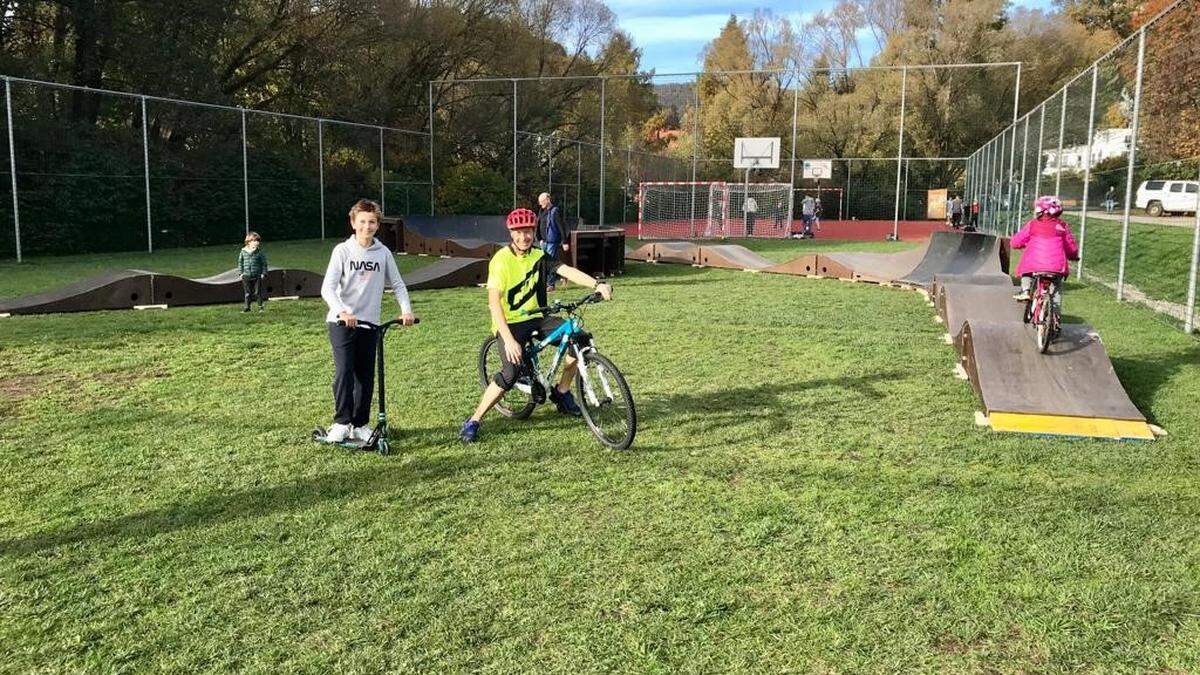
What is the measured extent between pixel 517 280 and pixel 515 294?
0.31 ft

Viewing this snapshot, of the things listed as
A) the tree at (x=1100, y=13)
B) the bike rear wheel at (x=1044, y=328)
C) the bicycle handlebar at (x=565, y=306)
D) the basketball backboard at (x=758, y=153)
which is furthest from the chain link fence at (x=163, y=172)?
the tree at (x=1100, y=13)

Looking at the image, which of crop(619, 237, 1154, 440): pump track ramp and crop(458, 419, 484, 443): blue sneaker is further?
crop(619, 237, 1154, 440): pump track ramp

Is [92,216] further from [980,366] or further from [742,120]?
[742,120]

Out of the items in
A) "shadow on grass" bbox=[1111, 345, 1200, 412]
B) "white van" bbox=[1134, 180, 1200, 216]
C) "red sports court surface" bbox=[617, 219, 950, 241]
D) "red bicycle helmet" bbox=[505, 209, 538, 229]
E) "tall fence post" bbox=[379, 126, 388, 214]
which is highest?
"tall fence post" bbox=[379, 126, 388, 214]

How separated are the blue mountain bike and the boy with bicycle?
0.27ft

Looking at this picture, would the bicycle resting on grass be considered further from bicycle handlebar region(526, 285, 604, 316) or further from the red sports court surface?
the red sports court surface

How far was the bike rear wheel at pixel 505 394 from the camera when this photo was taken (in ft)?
19.5

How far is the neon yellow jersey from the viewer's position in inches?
213

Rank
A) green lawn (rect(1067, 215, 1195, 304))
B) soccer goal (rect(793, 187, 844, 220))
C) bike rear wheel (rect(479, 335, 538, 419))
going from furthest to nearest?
1. soccer goal (rect(793, 187, 844, 220))
2. green lawn (rect(1067, 215, 1195, 304))
3. bike rear wheel (rect(479, 335, 538, 419))

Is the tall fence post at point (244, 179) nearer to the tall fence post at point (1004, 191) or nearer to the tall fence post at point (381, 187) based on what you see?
the tall fence post at point (381, 187)

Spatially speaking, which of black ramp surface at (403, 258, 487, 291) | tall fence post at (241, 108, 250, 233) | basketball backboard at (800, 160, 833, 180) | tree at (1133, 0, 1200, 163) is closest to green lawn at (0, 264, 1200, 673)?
tree at (1133, 0, 1200, 163)

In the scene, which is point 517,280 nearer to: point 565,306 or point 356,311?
point 565,306

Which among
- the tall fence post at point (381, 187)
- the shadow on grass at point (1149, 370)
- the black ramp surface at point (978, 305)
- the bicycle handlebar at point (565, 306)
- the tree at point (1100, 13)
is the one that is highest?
the tree at point (1100, 13)

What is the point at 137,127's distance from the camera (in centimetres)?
2061
